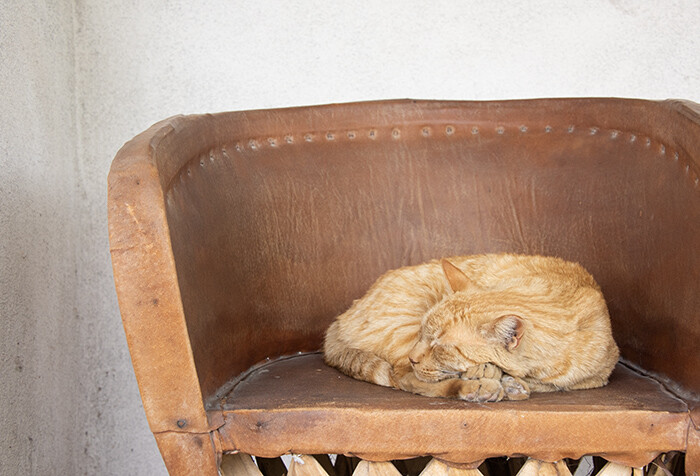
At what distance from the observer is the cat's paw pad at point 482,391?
1.35 m

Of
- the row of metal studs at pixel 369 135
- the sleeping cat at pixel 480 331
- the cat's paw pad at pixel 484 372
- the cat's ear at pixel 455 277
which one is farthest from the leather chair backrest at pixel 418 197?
the cat's paw pad at pixel 484 372

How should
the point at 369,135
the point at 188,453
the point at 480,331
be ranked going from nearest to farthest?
1. the point at 188,453
2. the point at 480,331
3. the point at 369,135

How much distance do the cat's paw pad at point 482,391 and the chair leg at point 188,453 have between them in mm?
506

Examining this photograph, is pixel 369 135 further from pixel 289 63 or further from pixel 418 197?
pixel 289 63

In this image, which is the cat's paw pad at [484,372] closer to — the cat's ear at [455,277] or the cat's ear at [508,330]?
the cat's ear at [508,330]

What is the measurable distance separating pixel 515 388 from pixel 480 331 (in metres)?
0.14

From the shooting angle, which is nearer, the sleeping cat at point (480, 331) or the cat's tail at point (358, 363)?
the sleeping cat at point (480, 331)

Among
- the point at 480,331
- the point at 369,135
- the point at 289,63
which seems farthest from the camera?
the point at 289,63

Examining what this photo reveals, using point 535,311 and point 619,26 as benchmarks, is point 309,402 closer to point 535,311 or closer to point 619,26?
point 535,311

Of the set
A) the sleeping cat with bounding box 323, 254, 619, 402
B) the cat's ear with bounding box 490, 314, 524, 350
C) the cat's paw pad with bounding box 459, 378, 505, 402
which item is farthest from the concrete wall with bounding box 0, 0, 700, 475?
the cat's paw pad with bounding box 459, 378, 505, 402

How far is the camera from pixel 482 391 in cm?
136

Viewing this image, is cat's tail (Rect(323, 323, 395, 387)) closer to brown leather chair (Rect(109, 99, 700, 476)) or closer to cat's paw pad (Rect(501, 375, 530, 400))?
brown leather chair (Rect(109, 99, 700, 476))

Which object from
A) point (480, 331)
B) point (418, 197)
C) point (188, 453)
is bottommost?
point (188, 453)

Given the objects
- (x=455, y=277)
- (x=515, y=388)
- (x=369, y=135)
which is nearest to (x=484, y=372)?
(x=515, y=388)
